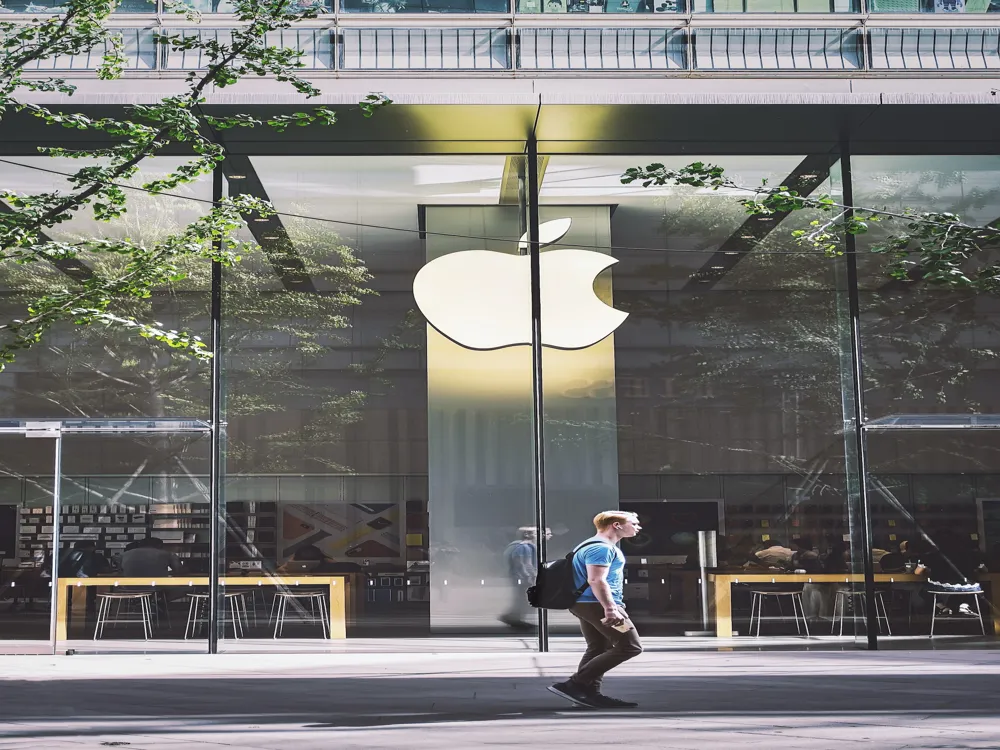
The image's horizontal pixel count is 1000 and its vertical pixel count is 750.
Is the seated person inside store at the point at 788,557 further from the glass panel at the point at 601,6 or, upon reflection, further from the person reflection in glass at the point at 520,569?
the glass panel at the point at 601,6

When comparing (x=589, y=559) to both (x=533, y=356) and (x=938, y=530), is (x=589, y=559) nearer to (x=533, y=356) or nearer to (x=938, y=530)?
(x=533, y=356)

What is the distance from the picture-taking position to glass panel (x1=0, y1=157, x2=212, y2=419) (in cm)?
1234

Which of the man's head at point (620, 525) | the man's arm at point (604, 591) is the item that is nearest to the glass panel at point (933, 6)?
the man's head at point (620, 525)

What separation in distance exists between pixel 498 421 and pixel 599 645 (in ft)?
16.0

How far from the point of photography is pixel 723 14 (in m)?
12.4

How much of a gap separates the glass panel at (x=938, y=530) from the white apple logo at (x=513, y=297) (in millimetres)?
3480

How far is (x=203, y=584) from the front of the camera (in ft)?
39.3

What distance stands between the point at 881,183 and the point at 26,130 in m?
9.56

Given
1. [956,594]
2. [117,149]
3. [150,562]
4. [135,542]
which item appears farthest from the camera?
[956,594]

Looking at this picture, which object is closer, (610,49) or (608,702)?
(608,702)

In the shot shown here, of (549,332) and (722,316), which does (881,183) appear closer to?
Result: (722,316)

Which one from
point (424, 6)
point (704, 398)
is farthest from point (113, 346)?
point (704, 398)

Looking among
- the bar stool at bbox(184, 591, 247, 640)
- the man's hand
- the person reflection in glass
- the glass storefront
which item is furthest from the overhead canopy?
the man's hand

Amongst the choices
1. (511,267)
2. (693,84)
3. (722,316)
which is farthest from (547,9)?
(722,316)
